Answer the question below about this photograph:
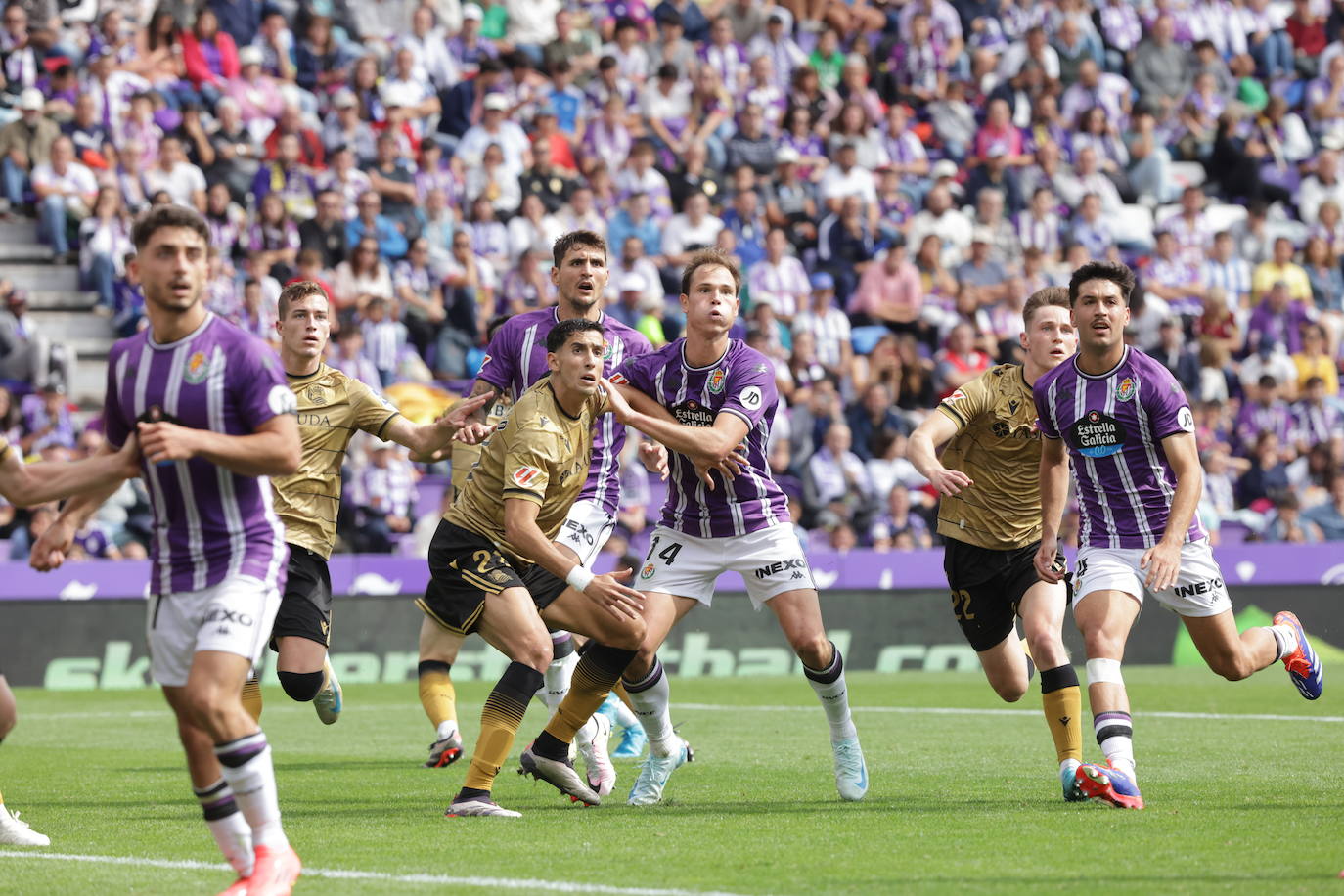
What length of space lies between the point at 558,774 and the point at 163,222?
3.64 meters

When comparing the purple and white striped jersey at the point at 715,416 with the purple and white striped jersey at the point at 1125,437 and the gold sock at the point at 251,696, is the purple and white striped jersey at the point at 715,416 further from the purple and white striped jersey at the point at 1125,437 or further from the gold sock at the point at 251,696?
the gold sock at the point at 251,696

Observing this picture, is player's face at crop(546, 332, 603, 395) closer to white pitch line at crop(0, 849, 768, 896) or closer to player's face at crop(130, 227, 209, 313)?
player's face at crop(130, 227, 209, 313)

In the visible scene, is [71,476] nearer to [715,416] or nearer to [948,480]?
[715,416]

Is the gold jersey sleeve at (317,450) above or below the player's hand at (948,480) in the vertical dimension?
below

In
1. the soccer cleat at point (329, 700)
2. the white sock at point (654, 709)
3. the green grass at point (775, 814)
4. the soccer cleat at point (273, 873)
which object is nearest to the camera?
the soccer cleat at point (273, 873)

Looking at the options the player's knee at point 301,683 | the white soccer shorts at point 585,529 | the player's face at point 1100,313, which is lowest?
the player's knee at point 301,683

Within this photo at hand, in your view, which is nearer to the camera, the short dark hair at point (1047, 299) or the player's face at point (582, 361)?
the player's face at point (582, 361)

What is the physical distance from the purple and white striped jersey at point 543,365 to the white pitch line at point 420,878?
359 centimetres

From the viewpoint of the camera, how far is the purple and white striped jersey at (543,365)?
10195 millimetres

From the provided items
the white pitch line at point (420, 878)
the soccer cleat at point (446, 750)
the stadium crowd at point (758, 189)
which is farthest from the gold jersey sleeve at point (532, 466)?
the stadium crowd at point (758, 189)

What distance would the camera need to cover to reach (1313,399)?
2245cm

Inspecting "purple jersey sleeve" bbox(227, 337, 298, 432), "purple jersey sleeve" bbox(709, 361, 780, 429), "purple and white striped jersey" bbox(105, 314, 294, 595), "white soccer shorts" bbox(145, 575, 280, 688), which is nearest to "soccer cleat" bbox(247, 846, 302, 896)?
"white soccer shorts" bbox(145, 575, 280, 688)

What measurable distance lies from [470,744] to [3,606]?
7068mm

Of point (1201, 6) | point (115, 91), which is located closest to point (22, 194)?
point (115, 91)
